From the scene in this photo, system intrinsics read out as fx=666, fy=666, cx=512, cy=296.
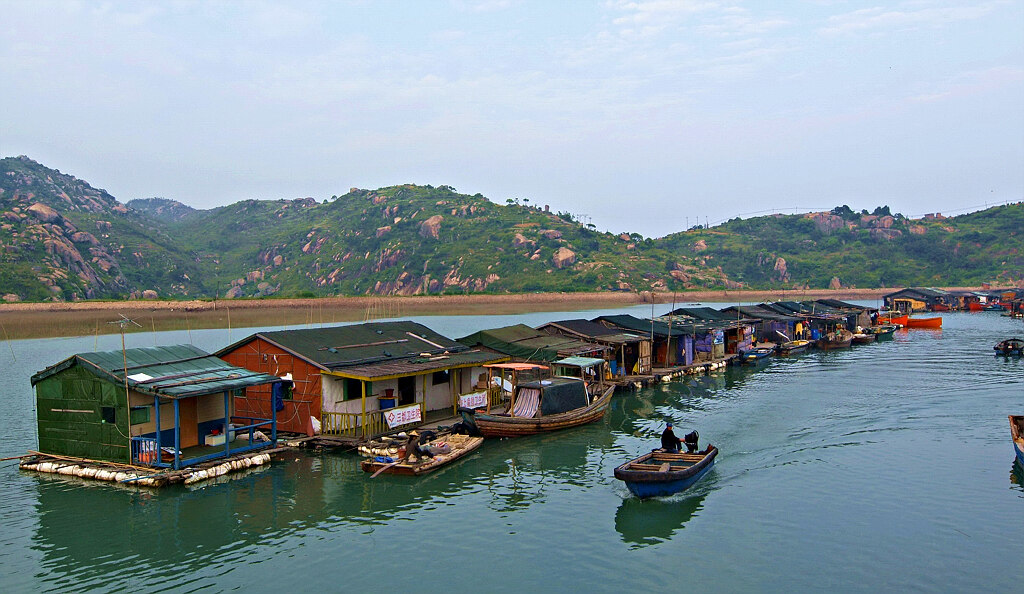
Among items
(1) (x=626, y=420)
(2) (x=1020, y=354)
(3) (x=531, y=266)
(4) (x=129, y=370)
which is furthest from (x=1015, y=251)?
(4) (x=129, y=370)

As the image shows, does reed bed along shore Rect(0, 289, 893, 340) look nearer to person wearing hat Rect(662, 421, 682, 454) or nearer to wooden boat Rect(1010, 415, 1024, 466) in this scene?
wooden boat Rect(1010, 415, 1024, 466)

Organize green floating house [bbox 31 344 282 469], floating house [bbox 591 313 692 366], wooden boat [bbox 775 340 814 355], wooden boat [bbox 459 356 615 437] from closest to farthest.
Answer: green floating house [bbox 31 344 282 469]
wooden boat [bbox 459 356 615 437]
floating house [bbox 591 313 692 366]
wooden boat [bbox 775 340 814 355]

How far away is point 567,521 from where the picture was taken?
63.1 ft

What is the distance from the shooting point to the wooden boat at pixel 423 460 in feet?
75.2

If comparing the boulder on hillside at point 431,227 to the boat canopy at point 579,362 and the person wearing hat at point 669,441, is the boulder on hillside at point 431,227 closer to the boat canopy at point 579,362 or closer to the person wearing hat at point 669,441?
the boat canopy at point 579,362

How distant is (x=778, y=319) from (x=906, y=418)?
105 ft

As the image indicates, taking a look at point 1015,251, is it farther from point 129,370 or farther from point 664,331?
point 129,370

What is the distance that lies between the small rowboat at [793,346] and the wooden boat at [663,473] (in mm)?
40360

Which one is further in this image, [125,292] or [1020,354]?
[125,292]

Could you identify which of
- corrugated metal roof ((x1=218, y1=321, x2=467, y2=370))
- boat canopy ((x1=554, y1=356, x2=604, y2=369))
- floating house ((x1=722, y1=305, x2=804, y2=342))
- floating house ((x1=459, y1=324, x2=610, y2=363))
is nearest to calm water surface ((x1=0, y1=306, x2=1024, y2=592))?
corrugated metal roof ((x1=218, y1=321, x2=467, y2=370))

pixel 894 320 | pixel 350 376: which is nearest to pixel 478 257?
pixel 894 320

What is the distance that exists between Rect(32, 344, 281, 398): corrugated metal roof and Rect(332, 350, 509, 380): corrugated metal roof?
3118 millimetres

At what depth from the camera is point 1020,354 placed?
2151 inches

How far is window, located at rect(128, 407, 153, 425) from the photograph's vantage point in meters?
21.7
